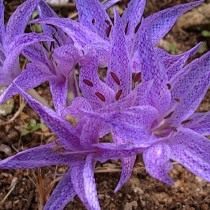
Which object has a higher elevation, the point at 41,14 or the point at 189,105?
the point at 41,14

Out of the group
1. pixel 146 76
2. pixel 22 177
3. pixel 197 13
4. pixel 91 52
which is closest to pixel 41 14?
pixel 91 52

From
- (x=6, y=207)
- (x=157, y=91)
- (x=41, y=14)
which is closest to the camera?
(x=157, y=91)

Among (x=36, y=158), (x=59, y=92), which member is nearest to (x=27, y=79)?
(x=59, y=92)

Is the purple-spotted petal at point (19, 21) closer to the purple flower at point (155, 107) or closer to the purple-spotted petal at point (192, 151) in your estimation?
the purple flower at point (155, 107)

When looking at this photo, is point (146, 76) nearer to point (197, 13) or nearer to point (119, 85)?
point (119, 85)

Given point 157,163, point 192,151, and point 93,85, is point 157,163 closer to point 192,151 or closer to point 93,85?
point 192,151

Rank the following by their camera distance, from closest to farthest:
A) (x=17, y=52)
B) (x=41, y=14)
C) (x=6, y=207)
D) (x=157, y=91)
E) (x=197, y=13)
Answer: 1. (x=157, y=91)
2. (x=17, y=52)
3. (x=41, y=14)
4. (x=6, y=207)
5. (x=197, y=13)
